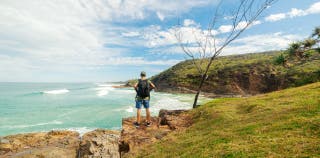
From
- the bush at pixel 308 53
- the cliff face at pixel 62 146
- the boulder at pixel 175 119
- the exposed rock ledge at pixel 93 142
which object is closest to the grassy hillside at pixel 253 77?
the bush at pixel 308 53

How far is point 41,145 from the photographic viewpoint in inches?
398

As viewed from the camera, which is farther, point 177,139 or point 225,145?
point 177,139

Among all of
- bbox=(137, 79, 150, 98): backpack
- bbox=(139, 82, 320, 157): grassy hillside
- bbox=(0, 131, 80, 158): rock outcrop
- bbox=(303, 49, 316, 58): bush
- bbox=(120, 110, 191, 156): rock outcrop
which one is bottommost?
bbox=(0, 131, 80, 158): rock outcrop

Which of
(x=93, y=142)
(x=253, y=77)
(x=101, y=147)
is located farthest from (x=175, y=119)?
(x=253, y=77)

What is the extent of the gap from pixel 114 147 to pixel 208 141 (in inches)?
157

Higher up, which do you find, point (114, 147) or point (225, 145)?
point (225, 145)

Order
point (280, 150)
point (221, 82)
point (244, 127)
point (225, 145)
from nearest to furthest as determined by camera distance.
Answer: point (280, 150) < point (225, 145) < point (244, 127) < point (221, 82)

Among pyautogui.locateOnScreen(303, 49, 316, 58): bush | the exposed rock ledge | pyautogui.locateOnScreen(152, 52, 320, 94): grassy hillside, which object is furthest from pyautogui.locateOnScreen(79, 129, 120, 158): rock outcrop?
pyautogui.locateOnScreen(152, 52, 320, 94): grassy hillside

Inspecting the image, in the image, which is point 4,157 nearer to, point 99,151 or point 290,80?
point 99,151

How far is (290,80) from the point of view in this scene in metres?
68.2

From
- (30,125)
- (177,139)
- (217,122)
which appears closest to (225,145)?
(177,139)

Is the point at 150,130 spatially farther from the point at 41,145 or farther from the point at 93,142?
the point at 41,145

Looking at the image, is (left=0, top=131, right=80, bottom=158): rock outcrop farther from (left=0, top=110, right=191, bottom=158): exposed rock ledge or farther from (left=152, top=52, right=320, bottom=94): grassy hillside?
(left=152, top=52, right=320, bottom=94): grassy hillside

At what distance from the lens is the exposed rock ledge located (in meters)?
8.28
